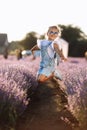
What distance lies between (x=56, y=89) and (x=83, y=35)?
7194 cm

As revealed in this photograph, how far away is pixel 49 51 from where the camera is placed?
8.58 metres

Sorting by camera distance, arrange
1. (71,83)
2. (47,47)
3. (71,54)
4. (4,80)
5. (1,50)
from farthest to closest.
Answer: (1,50) < (71,54) < (47,47) < (71,83) < (4,80)

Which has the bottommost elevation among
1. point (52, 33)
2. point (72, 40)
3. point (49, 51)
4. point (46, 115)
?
point (72, 40)

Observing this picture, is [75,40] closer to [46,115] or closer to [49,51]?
[49,51]

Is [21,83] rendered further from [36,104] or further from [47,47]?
[47,47]

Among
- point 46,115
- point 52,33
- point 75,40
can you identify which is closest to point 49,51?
point 52,33

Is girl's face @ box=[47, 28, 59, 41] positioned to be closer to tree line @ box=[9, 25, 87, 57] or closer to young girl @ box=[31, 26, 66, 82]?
young girl @ box=[31, 26, 66, 82]

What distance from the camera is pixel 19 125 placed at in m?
5.89

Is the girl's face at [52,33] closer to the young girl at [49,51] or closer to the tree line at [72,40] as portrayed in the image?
the young girl at [49,51]

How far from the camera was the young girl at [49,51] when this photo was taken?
8.29m

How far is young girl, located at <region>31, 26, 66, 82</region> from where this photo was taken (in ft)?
27.2

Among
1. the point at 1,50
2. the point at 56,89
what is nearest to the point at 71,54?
the point at 1,50

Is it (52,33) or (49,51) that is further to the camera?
(49,51)

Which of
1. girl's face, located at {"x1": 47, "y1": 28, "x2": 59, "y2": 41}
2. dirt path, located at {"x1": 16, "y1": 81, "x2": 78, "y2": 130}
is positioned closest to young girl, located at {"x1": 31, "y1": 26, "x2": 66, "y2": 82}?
girl's face, located at {"x1": 47, "y1": 28, "x2": 59, "y2": 41}
